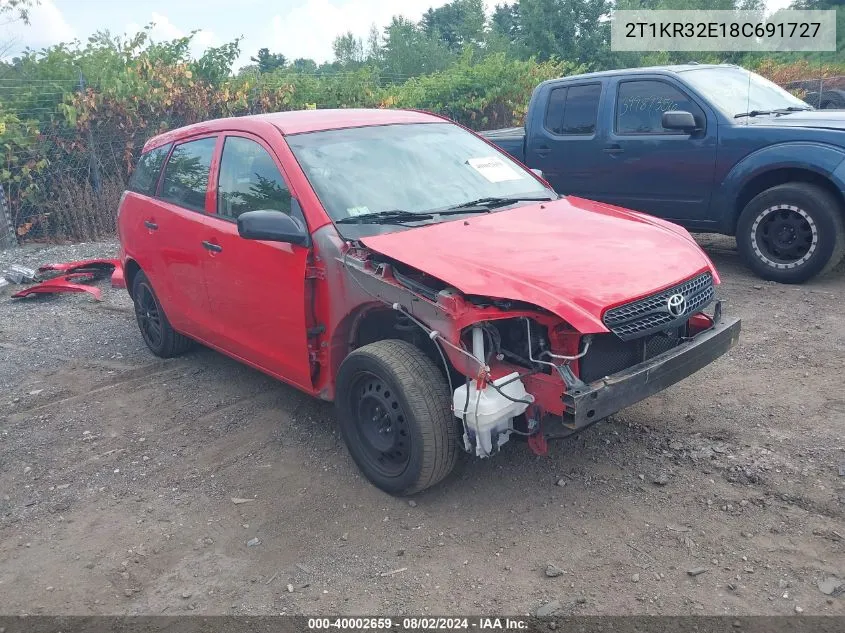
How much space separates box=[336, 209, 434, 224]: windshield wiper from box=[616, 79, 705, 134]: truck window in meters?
4.21

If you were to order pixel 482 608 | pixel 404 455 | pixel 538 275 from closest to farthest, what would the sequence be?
pixel 482 608
pixel 538 275
pixel 404 455

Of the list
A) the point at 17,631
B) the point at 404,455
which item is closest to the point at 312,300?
the point at 404,455

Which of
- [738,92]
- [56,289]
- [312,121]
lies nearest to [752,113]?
[738,92]

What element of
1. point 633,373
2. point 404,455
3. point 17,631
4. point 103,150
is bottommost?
point 17,631

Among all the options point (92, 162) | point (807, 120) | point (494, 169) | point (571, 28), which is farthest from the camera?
point (571, 28)

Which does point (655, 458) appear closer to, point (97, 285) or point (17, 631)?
point (17, 631)

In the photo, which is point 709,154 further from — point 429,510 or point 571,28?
point 571,28

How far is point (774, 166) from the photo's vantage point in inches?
256

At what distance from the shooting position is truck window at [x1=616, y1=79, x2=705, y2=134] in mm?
7141

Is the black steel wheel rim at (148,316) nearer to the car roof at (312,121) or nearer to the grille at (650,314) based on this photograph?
the car roof at (312,121)

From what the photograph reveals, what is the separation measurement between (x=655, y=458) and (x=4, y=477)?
3.67 meters

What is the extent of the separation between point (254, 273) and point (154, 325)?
2062 millimetres

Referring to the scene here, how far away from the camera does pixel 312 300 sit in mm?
3930

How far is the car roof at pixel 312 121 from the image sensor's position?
4.38m
